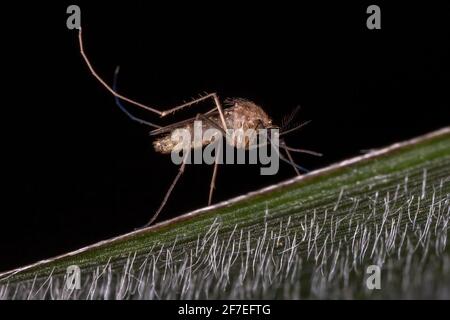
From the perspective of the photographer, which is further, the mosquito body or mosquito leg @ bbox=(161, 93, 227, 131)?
the mosquito body

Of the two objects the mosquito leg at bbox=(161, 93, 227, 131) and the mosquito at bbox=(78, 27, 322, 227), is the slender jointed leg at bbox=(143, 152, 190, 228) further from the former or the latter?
the mosquito leg at bbox=(161, 93, 227, 131)

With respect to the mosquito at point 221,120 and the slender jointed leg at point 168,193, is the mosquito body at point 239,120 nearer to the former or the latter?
the mosquito at point 221,120

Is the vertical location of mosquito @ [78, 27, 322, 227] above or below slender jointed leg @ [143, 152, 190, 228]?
above

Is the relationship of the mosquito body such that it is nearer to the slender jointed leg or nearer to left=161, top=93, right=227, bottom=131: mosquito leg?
left=161, top=93, right=227, bottom=131: mosquito leg

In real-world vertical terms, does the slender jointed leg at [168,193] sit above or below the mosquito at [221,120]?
below

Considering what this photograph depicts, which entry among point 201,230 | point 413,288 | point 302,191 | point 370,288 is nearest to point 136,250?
point 201,230

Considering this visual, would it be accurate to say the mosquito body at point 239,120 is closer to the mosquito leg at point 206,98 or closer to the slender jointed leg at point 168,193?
the mosquito leg at point 206,98

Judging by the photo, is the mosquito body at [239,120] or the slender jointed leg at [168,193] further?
the mosquito body at [239,120]

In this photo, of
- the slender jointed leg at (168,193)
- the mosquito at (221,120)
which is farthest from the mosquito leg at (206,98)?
the slender jointed leg at (168,193)

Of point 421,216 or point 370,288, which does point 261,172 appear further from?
point 370,288

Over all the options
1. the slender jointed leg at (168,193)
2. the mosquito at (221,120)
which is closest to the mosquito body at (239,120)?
the mosquito at (221,120)

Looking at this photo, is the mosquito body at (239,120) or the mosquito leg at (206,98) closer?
the mosquito leg at (206,98)

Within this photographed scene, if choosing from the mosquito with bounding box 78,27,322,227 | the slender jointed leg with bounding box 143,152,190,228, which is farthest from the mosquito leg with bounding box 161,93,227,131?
the slender jointed leg with bounding box 143,152,190,228
